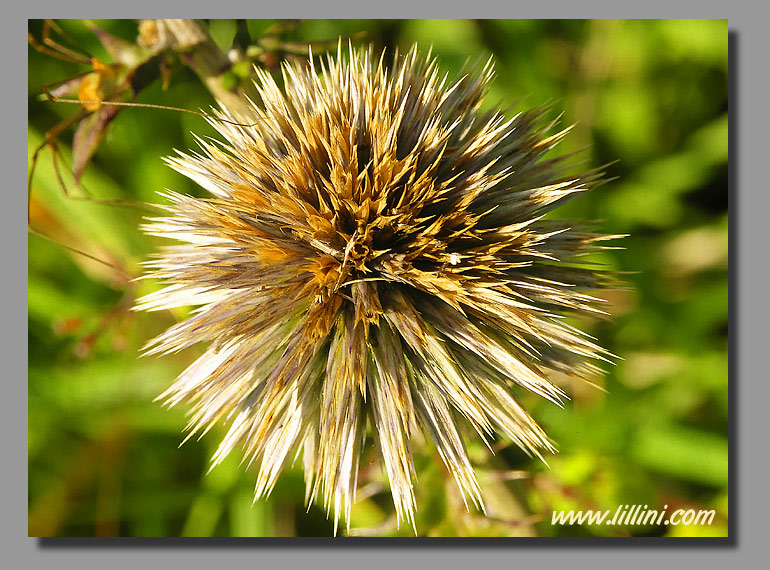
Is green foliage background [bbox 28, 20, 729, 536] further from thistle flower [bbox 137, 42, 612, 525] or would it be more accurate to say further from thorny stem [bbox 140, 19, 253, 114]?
thistle flower [bbox 137, 42, 612, 525]

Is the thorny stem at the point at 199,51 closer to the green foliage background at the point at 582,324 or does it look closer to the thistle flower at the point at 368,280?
the thistle flower at the point at 368,280

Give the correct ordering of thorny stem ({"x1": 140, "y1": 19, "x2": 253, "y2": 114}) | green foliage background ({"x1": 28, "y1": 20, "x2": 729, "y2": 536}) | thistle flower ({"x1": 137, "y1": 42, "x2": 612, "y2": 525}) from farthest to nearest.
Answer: green foliage background ({"x1": 28, "y1": 20, "x2": 729, "y2": 536}) < thorny stem ({"x1": 140, "y1": 19, "x2": 253, "y2": 114}) < thistle flower ({"x1": 137, "y1": 42, "x2": 612, "y2": 525})

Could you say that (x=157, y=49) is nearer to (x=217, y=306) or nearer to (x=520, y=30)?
(x=217, y=306)

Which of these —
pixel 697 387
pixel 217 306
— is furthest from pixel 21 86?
pixel 697 387

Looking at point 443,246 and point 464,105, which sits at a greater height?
point 464,105

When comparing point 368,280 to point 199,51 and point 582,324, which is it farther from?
point 582,324

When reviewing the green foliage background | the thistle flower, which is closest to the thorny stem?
the thistle flower
